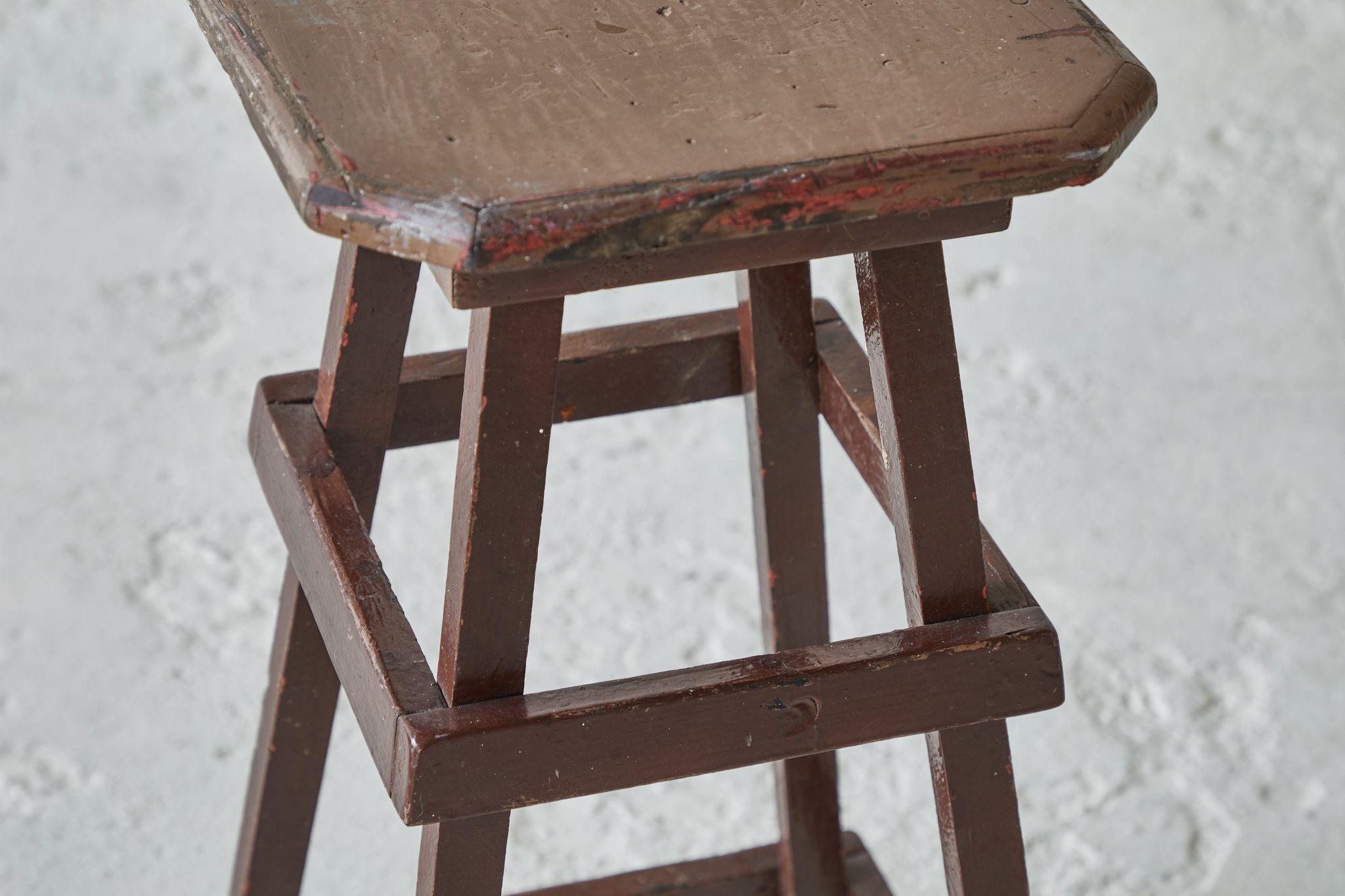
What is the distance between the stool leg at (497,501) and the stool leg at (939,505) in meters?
0.23

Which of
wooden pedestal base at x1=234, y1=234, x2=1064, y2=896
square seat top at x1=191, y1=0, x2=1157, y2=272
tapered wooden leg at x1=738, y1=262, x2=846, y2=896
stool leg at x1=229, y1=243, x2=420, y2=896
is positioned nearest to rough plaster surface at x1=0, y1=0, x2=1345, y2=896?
tapered wooden leg at x1=738, y1=262, x2=846, y2=896

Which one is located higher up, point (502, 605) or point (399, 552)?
point (502, 605)

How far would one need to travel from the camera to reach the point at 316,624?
1452 millimetres

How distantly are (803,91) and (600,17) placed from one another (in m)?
0.17

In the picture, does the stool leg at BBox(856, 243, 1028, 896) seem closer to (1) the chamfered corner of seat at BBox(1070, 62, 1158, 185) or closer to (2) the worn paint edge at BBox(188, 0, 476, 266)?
(1) the chamfered corner of seat at BBox(1070, 62, 1158, 185)

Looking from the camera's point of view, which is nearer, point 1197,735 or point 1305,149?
point 1197,735

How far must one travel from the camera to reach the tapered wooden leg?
148 cm

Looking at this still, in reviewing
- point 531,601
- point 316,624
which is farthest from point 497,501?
point 316,624

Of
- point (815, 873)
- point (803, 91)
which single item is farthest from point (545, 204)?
point (815, 873)

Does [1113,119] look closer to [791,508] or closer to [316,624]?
[791,508]

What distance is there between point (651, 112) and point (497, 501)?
0.26m

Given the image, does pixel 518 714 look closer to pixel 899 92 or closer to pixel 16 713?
pixel 899 92

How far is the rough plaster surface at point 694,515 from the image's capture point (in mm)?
2084

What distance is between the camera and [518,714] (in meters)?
1.12
